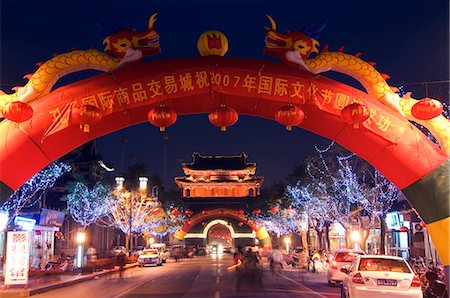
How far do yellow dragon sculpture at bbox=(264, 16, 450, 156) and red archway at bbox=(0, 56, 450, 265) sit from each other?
0.24m

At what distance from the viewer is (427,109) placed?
1195cm

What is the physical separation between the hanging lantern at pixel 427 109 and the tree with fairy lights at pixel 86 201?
1369 inches

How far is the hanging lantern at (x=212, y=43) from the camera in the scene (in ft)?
40.7

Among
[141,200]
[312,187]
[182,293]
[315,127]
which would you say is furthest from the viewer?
[141,200]

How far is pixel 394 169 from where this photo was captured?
12.9m

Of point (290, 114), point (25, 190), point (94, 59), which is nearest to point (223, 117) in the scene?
point (290, 114)

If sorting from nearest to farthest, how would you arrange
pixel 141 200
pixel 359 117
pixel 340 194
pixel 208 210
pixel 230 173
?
1. pixel 359 117
2. pixel 340 194
3. pixel 141 200
4. pixel 208 210
5. pixel 230 173

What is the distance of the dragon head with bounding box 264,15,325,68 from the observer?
12344 mm

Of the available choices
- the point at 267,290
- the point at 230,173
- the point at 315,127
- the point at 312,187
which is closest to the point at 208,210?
the point at 230,173

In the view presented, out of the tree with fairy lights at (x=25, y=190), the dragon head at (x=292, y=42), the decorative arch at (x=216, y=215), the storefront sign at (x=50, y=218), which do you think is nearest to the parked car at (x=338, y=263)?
the dragon head at (x=292, y=42)

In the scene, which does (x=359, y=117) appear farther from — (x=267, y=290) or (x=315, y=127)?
(x=267, y=290)

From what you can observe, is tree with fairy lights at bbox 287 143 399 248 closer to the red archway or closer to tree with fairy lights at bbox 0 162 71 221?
the red archway

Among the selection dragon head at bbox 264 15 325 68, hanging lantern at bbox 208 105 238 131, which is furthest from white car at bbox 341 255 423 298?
dragon head at bbox 264 15 325 68

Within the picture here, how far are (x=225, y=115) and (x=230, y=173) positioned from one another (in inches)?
3172
